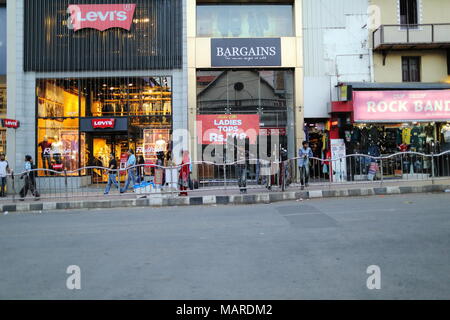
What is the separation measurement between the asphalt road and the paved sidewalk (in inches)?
135

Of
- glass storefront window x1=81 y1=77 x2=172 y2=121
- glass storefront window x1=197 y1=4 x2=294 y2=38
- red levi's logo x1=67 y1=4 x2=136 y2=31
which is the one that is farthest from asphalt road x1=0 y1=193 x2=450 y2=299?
glass storefront window x1=197 y1=4 x2=294 y2=38

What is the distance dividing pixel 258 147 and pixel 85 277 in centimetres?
1512

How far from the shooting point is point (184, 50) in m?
18.9

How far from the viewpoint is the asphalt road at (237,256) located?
414 centimetres

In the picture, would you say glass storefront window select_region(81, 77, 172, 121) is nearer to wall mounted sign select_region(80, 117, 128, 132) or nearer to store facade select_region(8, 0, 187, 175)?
store facade select_region(8, 0, 187, 175)

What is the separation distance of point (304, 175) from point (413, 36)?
10.8 metres

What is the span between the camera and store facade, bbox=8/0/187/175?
1878 centimetres

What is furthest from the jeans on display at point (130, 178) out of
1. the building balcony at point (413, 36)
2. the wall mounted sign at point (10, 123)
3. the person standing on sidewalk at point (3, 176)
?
the building balcony at point (413, 36)

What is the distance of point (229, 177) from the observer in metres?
13.4

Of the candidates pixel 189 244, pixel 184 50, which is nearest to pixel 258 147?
pixel 184 50

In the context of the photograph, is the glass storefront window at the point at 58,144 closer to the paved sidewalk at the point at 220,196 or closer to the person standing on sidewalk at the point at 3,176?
the person standing on sidewalk at the point at 3,176

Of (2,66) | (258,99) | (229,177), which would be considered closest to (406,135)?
(258,99)

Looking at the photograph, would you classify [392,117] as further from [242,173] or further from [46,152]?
[46,152]

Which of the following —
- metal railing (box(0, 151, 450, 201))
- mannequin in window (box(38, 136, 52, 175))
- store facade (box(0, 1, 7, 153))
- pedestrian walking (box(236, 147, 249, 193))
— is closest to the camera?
metal railing (box(0, 151, 450, 201))
